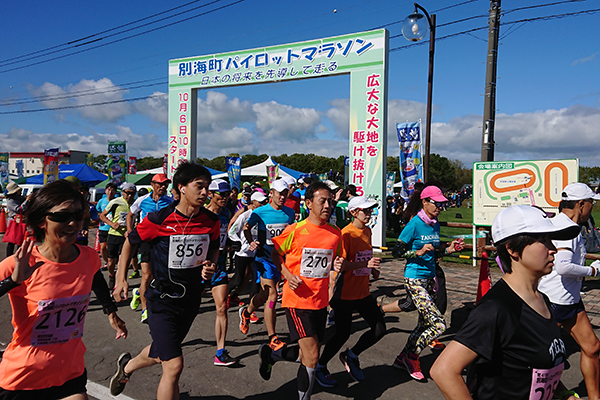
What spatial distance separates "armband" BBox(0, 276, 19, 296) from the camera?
2.27 m

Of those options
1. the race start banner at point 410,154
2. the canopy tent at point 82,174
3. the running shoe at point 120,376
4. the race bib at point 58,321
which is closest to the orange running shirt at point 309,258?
the running shoe at point 120,376

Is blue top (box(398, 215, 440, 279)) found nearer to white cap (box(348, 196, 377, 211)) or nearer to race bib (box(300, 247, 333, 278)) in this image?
white cap (box(348, 196, 377, 211))

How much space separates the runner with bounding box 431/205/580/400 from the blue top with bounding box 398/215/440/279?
116 inches

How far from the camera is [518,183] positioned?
9164 mm

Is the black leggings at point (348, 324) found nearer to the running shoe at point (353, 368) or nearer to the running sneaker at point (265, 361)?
the running shoe at point (353, 368)

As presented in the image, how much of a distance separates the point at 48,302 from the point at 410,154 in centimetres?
1223

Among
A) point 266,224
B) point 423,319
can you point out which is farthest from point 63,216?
point 266,224

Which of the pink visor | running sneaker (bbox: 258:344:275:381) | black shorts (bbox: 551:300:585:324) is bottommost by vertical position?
running sneaker (bbox: 258:344:275:381)

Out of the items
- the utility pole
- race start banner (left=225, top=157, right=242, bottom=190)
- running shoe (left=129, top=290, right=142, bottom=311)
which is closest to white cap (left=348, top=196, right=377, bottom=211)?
running shoe (left=129, top=290, right=142, bottom=311)

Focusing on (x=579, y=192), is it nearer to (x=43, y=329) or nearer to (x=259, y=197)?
(x=43, y=329)

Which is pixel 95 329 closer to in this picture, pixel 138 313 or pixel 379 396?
pixel 138 313

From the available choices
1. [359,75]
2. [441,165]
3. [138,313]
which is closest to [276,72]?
[359,75]

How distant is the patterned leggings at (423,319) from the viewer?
4.54 meters

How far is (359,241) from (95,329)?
13.5ft
